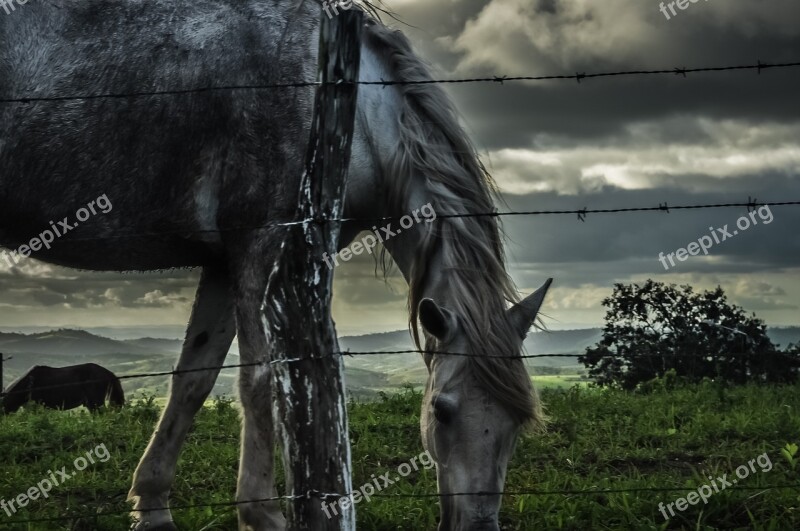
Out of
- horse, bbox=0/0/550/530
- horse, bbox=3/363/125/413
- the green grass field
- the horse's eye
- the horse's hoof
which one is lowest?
the horse's hoof

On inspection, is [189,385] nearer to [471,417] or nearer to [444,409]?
[444,409]

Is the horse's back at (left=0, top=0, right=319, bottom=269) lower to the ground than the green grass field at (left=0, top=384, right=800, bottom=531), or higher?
higher

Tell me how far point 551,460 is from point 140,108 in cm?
333

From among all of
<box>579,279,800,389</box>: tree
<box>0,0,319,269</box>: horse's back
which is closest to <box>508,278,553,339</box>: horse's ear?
<box>0,0,319,269</box>: horse's back

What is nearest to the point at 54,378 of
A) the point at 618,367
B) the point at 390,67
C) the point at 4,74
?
the point at 618,367

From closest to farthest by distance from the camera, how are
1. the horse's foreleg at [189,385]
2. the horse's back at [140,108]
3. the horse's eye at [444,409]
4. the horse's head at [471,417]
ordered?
the horse's head at [471,417]
the horse's eye at [444,409]
the horse's back at [140,108]
the horse's foreleg at [189,385]

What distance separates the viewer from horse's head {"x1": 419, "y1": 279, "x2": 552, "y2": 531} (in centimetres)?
339

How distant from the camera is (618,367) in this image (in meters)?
9.89

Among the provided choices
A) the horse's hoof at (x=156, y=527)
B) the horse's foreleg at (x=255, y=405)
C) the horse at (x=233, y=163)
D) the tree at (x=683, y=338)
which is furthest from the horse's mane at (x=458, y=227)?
the tree at (x=683, y=338)

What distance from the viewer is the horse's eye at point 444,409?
350 centimetres

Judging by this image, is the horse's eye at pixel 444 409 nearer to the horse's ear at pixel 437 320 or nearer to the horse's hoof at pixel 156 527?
the horse's ear at pixel 437 320

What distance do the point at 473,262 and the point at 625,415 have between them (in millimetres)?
3682

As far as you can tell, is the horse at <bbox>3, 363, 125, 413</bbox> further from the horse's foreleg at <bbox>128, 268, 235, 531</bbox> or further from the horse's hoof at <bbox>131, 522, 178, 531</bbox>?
the horse's hoof at <bbox>131, 522, 178, 531</bbox>

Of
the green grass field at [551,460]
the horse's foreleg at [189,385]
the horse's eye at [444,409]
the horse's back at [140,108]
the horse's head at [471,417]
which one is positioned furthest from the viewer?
the horse's foreleg at [189,385]
